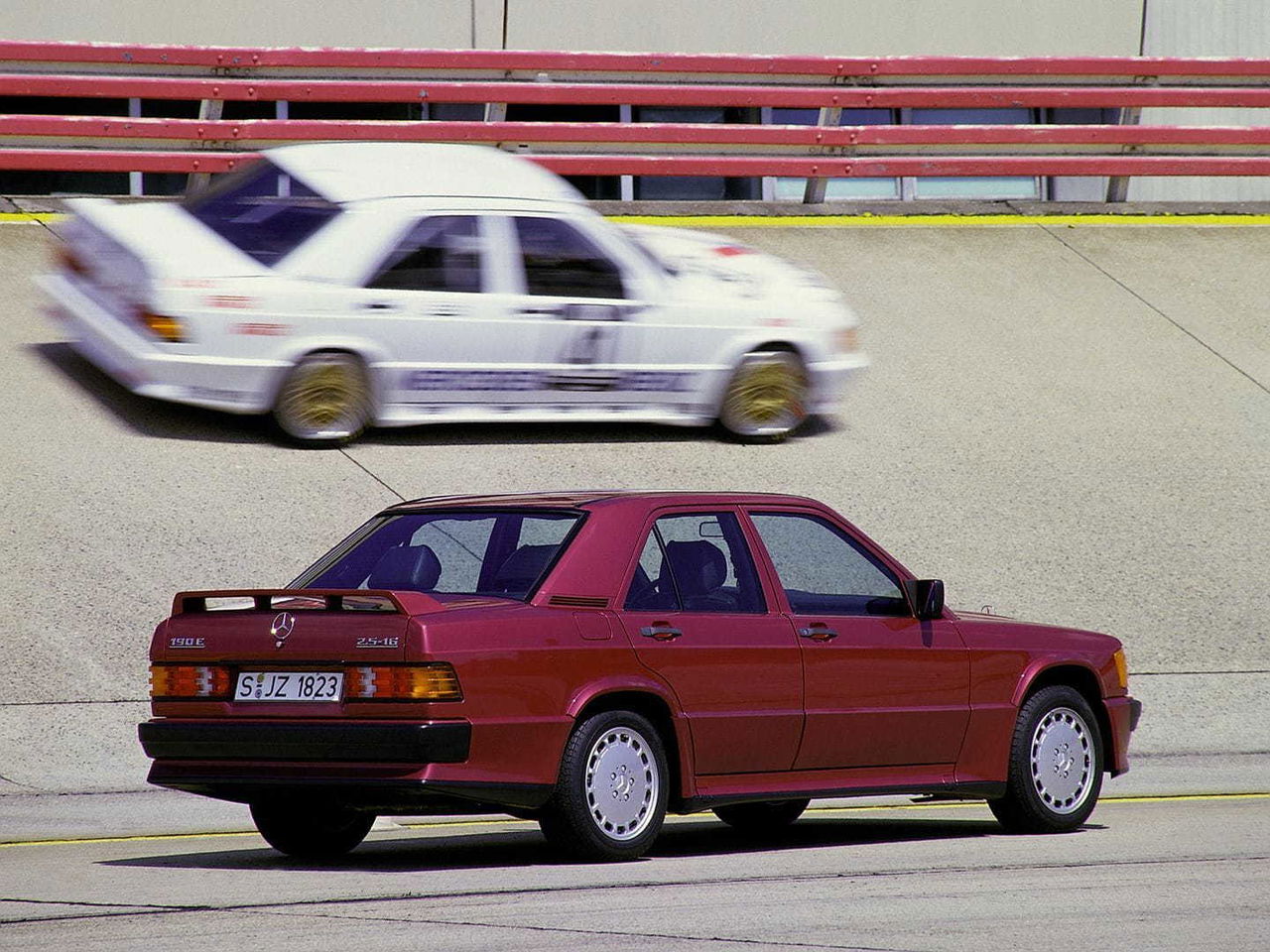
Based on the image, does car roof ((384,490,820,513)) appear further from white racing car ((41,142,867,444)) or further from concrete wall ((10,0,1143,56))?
concrete wall ((10,0,1143,56))

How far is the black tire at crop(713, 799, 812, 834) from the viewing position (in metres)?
9.10

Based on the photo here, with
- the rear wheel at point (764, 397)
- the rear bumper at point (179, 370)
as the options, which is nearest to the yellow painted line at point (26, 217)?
the rear bumper at point (179, 370)

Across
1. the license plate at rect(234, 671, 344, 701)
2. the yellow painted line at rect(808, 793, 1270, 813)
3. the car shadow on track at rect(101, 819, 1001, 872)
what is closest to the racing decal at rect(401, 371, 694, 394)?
the yellow painted line at rect(808, 793, 1270, 813)

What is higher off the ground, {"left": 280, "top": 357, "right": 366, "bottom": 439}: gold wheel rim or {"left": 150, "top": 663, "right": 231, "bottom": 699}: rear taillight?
{"left": 280, "top": 357, "right": 366, "bottom": 439}: gold wheel rim

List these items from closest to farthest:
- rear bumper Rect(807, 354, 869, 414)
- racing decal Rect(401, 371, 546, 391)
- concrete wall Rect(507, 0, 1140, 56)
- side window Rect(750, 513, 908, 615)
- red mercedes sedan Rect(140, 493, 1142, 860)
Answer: red mercedes sedan Rect(140, 493, 1142, 860)
side window Rect(750, 513, 908, 615)
racing decal Rect(401, 371, 546, 391)
rear bumper Rect(807, 354, 869, 414)
concrete wall Rect(507, 0, 1140, 56)

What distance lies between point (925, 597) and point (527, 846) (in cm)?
187

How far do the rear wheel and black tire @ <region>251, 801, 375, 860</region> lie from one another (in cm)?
664

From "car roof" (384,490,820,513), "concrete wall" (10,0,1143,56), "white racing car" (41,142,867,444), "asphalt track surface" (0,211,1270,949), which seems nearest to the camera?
"asphalt track surface" (0,211,1270,949)

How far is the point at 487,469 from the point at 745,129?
19.4 ft

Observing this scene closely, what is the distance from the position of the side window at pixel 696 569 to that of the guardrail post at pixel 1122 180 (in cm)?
1296

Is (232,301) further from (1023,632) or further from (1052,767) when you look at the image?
(1052,767)

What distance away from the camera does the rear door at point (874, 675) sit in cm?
818

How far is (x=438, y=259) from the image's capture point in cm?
1330

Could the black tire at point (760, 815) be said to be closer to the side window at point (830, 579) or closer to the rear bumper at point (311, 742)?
the side window at point (830, 579)
